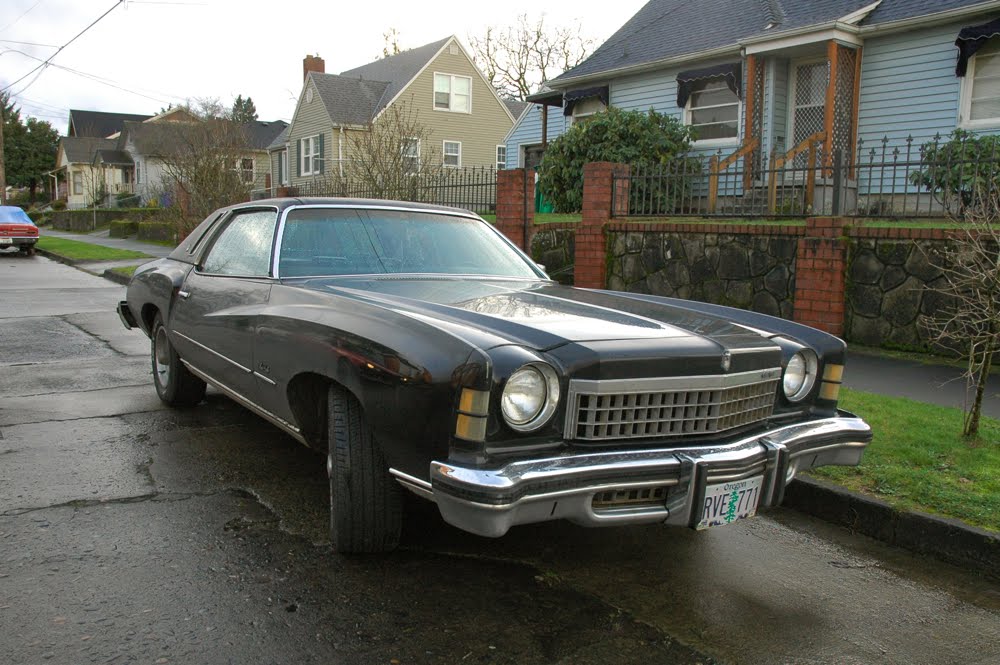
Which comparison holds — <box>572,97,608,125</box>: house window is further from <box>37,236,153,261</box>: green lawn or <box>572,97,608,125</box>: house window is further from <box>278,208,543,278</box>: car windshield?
<box>278,208,543,278</box>: car windshield

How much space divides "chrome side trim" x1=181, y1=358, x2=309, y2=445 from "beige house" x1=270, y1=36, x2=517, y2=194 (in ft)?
97.3

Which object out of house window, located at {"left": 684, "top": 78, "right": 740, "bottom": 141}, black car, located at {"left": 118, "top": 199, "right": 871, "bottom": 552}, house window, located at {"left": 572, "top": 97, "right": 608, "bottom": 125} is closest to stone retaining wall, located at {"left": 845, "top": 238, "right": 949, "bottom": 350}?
black car, located at {"left": 118, "top": 199, "right": 871, "bottom": 552}

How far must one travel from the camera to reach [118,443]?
5.25 meters

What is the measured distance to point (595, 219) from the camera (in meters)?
11.1

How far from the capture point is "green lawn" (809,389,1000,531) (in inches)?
162

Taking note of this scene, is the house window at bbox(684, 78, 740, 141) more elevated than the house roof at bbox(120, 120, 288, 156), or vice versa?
the house roof at bbox(120, 120, 288, 156)

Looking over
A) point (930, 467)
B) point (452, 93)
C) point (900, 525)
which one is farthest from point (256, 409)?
point (452, 93)

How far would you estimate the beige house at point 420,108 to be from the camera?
34906mm

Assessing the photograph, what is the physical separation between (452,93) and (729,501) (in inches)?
1400

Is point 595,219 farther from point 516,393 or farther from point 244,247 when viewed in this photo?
point 516,393

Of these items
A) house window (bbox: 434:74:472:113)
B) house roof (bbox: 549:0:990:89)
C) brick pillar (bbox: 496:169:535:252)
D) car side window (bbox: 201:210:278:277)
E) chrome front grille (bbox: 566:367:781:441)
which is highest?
house window (bbox: 434:74:472:113)

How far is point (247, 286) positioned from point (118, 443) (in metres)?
1.49

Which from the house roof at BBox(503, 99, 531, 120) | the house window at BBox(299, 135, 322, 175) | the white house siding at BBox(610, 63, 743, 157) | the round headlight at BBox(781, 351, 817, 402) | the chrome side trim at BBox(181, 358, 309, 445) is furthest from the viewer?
the house roof at BBox(503, 99, 531, 120)

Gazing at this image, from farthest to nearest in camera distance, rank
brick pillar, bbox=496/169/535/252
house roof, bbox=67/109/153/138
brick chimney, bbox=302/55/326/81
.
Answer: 1. house roof, bbox=67/109/153/138
2. brick chimney, bbox=302/55/326/81
3. brick pillar, bbox=496/169/535/252
